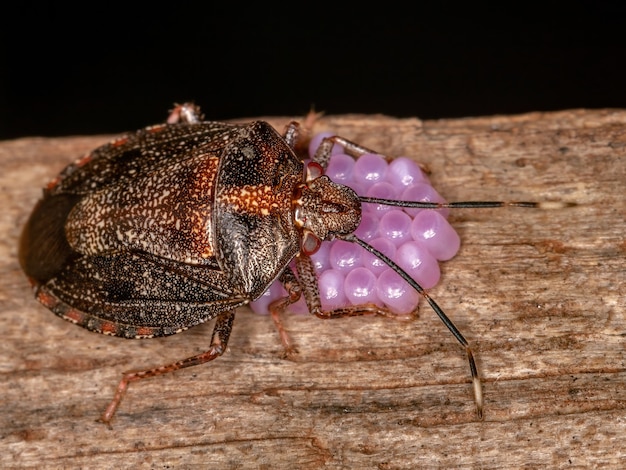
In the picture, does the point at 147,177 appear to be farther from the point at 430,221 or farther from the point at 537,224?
the point at 537,224

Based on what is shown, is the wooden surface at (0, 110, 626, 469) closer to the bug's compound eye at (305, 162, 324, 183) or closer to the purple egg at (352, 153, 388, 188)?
the purple egg at (352, 153, 388, 188)

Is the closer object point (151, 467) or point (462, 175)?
point (151, 467)

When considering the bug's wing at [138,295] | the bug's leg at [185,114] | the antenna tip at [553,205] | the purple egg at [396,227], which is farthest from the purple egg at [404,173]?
the bug's leg at [185,114]

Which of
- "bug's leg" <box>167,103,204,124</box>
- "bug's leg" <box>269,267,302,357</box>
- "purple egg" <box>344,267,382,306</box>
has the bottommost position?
"bug's leg" <box>269,267,302,357</box>

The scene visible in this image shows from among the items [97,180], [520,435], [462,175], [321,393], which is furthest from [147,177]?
[520,435]

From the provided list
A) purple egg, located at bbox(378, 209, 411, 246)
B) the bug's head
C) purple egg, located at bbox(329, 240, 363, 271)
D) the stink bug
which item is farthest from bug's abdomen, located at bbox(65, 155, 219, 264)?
purple egg, located at bbox(378, 209, 411, 246)

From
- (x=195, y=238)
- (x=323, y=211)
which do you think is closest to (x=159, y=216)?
(x=195, y=238)

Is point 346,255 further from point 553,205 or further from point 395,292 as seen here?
point 553,205
